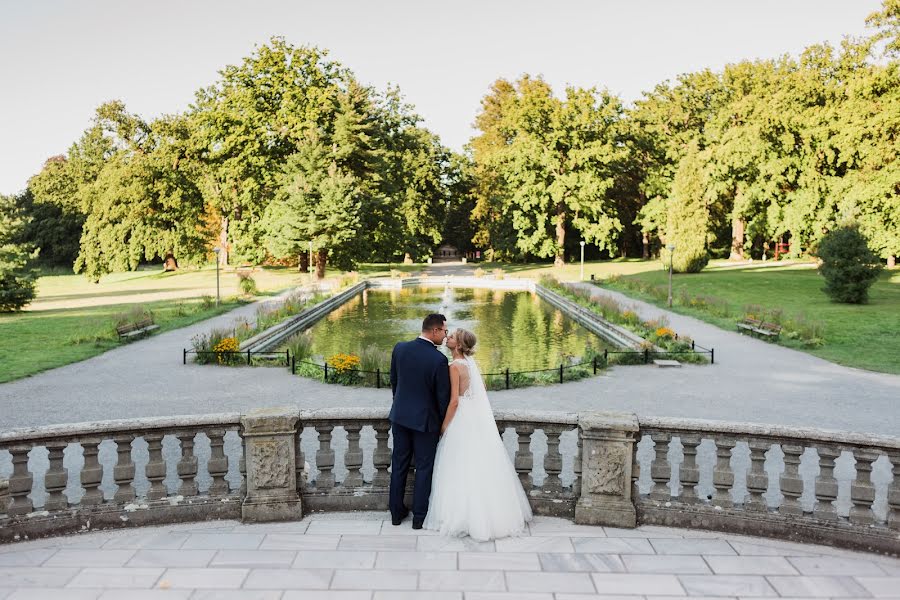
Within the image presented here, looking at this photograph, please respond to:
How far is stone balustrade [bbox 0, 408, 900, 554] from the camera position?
5.72 m

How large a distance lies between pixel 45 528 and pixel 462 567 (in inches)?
144

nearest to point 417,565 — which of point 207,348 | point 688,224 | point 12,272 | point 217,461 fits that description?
point 217,461

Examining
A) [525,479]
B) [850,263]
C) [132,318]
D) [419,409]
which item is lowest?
[132,318]

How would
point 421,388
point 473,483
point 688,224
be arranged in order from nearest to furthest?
point 473,483
point 421,388
point 688,224

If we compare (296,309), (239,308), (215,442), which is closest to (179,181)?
(239,308)

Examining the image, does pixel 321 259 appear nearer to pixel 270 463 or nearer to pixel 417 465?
pixel 270 463

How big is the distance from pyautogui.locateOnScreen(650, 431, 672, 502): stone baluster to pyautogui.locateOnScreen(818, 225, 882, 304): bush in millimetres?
28951

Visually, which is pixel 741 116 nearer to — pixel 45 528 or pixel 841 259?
pixel 841 259

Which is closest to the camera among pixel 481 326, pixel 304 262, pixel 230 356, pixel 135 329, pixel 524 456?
pixel 524 456

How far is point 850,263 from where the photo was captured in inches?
1201

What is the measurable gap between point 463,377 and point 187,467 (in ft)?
8.90

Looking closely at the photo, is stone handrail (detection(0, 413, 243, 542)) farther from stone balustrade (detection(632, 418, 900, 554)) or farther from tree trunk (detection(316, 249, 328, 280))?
tree trunk (detection(316, 249, 328, 280))

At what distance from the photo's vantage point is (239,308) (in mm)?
33312

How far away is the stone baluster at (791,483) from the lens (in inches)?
229
